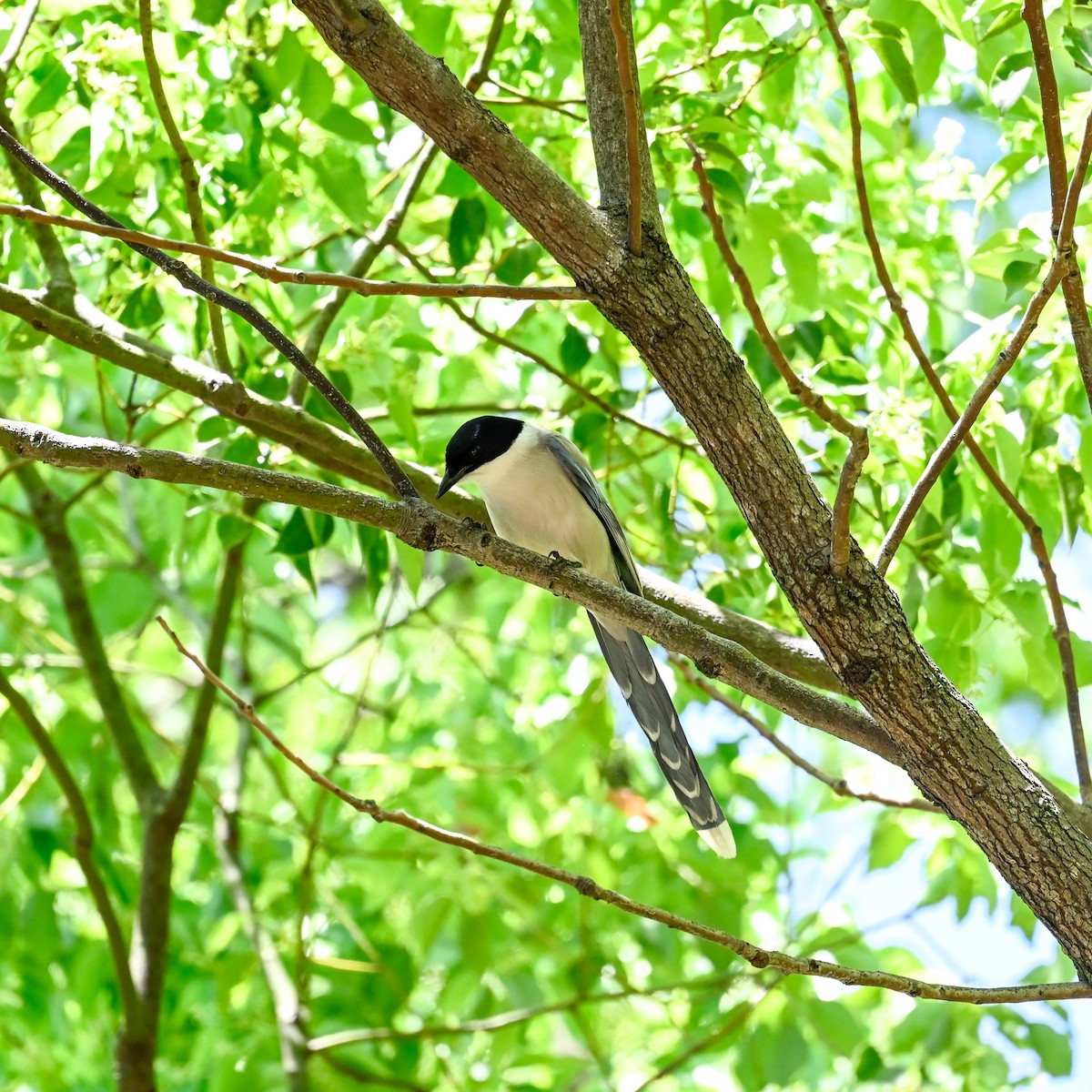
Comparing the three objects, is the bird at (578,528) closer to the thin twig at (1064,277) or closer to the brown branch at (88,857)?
the thin twig at (1064,277)

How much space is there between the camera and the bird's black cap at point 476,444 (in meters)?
3.77

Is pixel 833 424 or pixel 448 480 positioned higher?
pixel 448 480

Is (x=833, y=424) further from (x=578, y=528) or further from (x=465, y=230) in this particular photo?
(x=578, y=528)

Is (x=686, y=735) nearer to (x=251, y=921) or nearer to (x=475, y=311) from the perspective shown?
(x=475, y=311)

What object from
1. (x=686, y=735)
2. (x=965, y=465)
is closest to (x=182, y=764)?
(x=686, y=735)

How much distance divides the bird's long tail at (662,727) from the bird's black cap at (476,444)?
643 mm

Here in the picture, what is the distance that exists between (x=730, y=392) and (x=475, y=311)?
5.54ft

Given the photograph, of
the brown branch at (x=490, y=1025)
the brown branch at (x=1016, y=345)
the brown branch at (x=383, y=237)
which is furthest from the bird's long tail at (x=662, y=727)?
the brown branch at (x=1016, y=345)

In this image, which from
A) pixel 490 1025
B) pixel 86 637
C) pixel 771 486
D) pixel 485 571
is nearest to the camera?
pixel 771 486

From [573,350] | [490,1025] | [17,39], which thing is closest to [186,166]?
[17,39]

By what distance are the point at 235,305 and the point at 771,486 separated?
972mm

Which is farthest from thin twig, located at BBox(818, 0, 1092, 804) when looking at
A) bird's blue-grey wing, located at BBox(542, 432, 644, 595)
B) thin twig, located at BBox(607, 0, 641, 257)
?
bird's blue-grey wing, located at BBox(542, 432, 644, 595)

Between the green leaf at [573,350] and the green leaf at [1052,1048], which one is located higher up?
the green leaf at [573,350]

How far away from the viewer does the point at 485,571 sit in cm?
606
